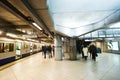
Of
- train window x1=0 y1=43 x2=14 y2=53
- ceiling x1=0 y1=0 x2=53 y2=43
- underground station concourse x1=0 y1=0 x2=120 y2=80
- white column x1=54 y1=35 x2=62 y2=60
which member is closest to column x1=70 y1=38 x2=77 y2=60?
underground station concourse x1=0 y1=0 x2=120 y2=80

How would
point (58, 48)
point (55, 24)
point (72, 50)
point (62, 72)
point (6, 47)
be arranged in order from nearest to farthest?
point (62, 72), point (55, 24), point (6, 47), point (58, 48), point (72, 50)

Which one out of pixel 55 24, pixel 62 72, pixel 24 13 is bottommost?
pixel 62 72

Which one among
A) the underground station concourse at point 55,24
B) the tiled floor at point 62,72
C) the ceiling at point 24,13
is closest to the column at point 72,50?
the underground station concourse at point 55,24

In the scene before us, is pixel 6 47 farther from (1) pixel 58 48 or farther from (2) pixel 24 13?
(2) pixel 24 13

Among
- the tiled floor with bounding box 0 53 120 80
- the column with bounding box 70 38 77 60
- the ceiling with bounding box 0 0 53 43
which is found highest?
the ceiling with bounding box 0 0 53 43

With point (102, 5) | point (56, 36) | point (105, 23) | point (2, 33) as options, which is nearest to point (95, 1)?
point (102, 5)

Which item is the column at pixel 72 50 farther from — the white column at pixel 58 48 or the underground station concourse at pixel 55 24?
the white column at pixel 58 48

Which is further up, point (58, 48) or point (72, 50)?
point (58, 48)

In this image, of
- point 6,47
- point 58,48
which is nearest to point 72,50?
point 58,48

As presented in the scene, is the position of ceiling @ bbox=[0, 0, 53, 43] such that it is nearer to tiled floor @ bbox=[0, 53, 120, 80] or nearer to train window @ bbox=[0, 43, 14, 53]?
train window @ bbox=[0, 43, 14, 53]

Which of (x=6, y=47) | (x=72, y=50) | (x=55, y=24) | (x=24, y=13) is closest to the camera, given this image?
(x=24, y=13)

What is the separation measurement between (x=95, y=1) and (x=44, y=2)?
3.40 metres

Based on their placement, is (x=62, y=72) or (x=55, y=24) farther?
(x=55, y=24)

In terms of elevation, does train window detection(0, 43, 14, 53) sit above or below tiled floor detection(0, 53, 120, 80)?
above
